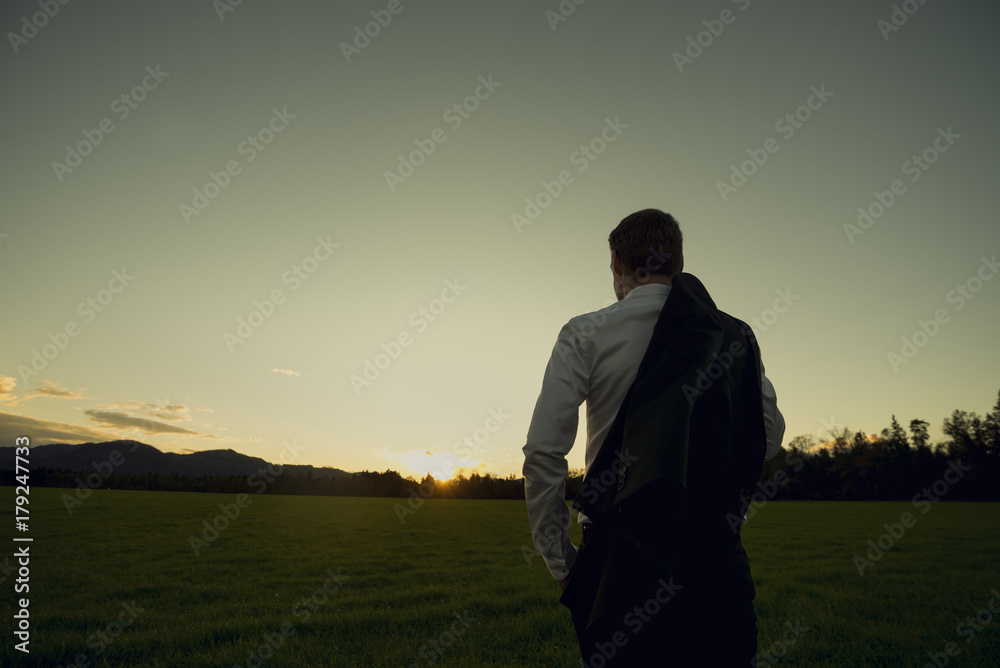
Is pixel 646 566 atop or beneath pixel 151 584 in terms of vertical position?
atop

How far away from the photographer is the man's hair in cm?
264

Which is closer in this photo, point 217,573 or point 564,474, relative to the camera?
point 564,474

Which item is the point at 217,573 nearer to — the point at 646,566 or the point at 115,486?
the point at 646,566

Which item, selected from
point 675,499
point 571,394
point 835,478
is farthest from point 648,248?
point 835,478

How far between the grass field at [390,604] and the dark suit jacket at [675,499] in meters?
4.23

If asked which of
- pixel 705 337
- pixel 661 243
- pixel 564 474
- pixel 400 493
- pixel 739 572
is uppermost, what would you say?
pixel 661 243

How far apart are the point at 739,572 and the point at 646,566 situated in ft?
1.44

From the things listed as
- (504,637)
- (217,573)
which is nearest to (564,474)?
(504,637)

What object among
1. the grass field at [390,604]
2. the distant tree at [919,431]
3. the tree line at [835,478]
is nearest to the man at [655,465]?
the grass field at [390,604]

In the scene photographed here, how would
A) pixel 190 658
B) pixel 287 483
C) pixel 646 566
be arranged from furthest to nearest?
pixel 287 483, pixel 190 658, pixel 646 566

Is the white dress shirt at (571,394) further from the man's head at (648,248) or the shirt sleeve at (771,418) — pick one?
the shirt sleeve at (771,418)

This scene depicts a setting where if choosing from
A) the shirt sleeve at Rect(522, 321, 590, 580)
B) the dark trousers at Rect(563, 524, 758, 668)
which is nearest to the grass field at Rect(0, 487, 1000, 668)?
the shirt sleeve at Rect(522, 321, 590, 580)

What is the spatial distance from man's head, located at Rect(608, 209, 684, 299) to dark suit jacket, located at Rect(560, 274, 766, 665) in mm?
281

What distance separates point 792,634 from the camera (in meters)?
6.56
